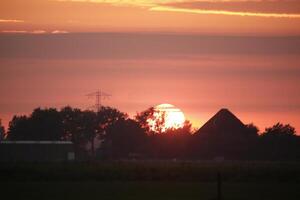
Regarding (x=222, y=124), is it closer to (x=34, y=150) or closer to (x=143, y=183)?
(x=34, y=150)

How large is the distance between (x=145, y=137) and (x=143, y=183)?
6481 centimetres

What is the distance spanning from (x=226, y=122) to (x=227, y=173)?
5707 centimetres

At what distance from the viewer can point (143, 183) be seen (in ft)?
178

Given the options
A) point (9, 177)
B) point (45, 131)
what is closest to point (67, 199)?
point (9, 177)

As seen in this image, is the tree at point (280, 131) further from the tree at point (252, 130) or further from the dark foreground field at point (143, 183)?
the dark foreground field at point (143, 183)

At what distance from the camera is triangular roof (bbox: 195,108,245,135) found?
4562 inches

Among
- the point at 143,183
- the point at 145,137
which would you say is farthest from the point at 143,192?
the point at 145,137

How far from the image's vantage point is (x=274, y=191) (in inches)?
1791

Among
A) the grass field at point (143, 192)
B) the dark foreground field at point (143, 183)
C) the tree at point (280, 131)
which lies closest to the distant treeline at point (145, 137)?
the tree at point (280, 131)

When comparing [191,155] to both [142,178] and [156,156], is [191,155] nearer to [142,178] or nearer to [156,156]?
[156,156]

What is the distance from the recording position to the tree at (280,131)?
112262 millimetres

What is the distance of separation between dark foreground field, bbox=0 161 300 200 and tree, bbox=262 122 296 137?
46.5 meters

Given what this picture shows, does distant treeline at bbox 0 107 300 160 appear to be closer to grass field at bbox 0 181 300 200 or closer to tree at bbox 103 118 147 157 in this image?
tree at bbox 103 118 147 157

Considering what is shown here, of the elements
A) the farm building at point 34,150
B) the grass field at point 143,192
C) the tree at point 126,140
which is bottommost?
the grass field at point 143,192
